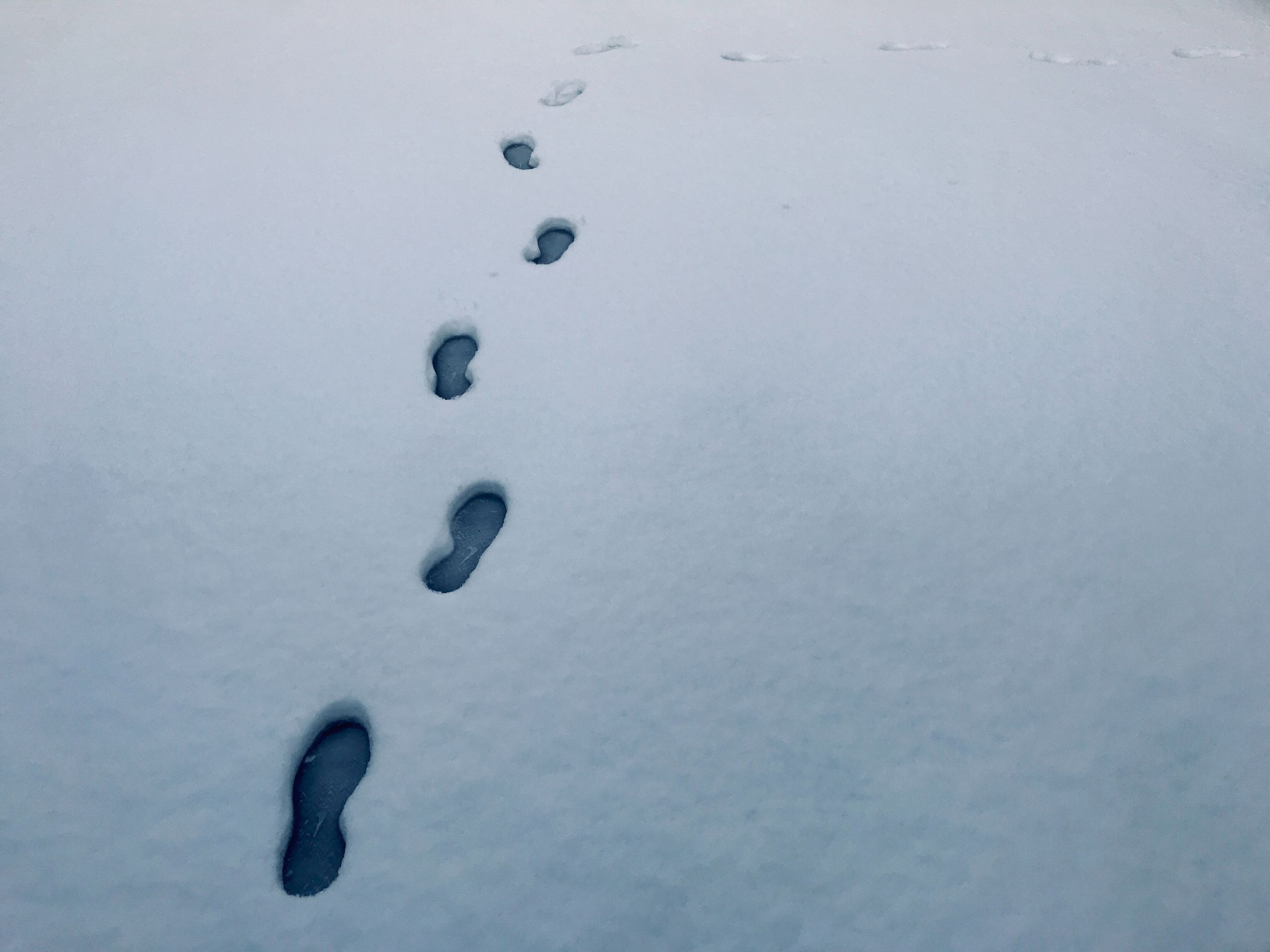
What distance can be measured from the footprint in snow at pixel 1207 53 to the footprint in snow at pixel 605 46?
6.12ft

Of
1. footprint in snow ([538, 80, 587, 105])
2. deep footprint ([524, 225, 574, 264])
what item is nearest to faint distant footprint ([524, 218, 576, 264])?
deep footprint ([524, 225, 574, 264])

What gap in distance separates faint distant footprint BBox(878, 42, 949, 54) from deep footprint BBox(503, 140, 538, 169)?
1.26m

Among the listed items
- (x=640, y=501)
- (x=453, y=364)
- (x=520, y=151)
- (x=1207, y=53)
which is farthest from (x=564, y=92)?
(x=1207, y=53)

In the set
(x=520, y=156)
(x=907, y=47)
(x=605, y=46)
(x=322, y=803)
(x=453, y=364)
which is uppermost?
(x=907, y=47)

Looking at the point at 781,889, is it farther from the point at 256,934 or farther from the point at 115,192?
the point at 115,192

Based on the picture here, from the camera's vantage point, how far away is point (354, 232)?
5.99 ft

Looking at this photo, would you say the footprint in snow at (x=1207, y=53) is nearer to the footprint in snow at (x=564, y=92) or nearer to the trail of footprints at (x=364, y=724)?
the footprint in snow at (x=564, y=92)

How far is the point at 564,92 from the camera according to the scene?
2193 mm

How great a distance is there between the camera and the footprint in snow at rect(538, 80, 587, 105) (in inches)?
85.4

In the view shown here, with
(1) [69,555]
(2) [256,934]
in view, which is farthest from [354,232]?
(2) [256,934]

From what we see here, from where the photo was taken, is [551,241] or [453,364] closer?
[453,364]

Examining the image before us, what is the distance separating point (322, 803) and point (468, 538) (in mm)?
504

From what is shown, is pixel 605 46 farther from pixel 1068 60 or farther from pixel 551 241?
pixel 1068 60

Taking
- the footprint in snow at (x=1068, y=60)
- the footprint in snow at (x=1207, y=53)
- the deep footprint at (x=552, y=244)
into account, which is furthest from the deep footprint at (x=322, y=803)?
the footprint in snow at (x=1207, y=53)
